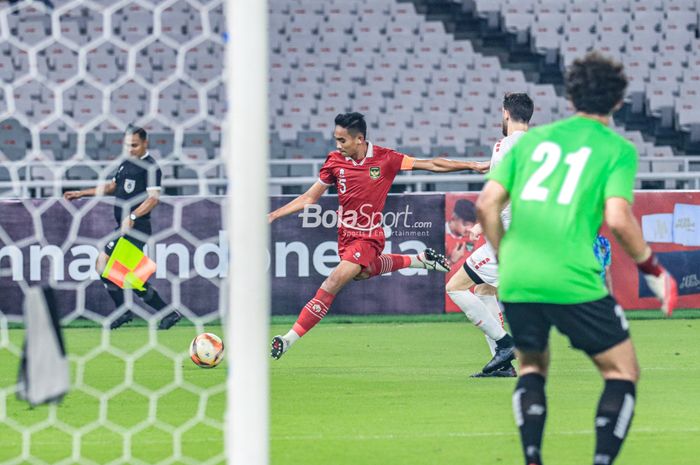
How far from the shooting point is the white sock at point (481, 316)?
841 cm

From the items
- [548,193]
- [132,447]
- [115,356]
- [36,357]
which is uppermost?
[548,193]

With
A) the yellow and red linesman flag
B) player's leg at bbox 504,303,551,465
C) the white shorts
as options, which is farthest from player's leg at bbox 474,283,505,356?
player's leg at bbox 504,303,551,465

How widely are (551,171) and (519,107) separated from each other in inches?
133

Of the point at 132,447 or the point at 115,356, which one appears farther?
the point at 115,356

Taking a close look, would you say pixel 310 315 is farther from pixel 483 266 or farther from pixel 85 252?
pixel 85 252

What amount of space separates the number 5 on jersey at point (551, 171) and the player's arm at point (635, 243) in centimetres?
15

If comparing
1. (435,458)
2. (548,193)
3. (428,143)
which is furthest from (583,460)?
(428,143)

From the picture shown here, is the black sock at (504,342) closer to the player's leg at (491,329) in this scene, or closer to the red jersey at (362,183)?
the player's leg at (491,329)

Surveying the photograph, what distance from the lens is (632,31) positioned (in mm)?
21047

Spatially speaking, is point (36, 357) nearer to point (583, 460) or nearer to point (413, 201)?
point (583, 460)

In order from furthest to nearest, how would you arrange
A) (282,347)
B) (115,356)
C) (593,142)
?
(115,356) < (282,347) < (593,142)

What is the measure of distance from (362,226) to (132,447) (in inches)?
148

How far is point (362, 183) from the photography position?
9.45 metres

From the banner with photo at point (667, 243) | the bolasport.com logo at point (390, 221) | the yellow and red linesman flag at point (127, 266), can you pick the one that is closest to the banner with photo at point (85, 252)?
the bolasport.com logo at point (390, 221)
